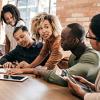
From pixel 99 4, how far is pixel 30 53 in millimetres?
1279

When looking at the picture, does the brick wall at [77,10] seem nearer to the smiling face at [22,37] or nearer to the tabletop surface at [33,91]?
the smiling face at [22,37]

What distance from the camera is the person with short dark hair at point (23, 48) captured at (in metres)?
2.63

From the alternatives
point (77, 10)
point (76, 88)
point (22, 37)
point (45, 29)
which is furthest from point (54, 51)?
point (77, 10)

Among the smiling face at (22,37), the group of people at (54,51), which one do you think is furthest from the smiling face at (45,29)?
the smiling face at (22,37)

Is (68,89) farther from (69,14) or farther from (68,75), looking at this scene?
(69,14)

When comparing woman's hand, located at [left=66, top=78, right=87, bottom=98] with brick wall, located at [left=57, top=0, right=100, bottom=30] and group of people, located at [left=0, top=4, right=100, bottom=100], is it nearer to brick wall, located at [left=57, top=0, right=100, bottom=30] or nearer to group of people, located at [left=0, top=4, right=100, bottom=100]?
group of people, located at [left=0, top=4, right=100, bottom=100]

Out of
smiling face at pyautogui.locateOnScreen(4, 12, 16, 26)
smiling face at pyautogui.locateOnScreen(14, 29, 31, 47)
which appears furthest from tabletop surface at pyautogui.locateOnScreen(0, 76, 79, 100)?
smiling face at pyautogui.locateOnScreen(4, 12, 16, 26)

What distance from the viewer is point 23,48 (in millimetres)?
2756

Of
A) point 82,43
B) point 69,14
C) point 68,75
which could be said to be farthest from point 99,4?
point 68,75

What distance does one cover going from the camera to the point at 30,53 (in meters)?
2.73

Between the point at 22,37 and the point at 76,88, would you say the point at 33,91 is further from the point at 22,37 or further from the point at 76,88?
the point at 22,37

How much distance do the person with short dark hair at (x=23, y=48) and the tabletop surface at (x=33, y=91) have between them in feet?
3.33

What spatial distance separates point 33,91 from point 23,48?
1.39m

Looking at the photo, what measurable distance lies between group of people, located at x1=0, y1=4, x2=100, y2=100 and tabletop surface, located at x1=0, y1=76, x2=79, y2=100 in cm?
6
